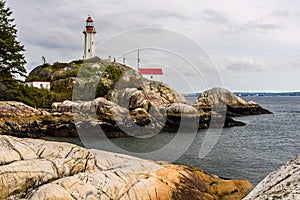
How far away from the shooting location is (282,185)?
305cm

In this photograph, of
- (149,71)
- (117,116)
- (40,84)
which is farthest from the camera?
(149,71)

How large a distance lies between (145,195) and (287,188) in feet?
29.3

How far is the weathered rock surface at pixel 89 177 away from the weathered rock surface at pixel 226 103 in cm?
4125

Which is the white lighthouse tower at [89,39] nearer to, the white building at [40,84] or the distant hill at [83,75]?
the distant hill at [83,75]

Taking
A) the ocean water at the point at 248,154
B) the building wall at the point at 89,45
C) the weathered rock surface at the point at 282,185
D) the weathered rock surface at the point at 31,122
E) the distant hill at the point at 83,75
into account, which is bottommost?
the ocean water at the point at 248,154

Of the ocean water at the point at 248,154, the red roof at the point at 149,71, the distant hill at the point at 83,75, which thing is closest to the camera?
the ocean water at the point at 248,154

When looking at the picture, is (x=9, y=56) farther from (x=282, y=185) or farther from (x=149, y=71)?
(x=282, y=185)

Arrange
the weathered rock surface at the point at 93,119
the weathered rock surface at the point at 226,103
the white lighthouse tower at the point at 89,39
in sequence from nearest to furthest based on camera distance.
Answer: the weathered rock surface at the point at 93,119 → the weathered rock surface at the point at 226,103 → the white lighthouse tower at the point at 89,39

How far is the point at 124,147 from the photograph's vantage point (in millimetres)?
31516

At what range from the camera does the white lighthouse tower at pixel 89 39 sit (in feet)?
225

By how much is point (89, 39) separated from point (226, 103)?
31501 mm

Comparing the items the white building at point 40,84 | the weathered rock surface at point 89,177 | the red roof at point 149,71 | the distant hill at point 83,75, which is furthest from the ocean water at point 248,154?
the white building at point 40,84

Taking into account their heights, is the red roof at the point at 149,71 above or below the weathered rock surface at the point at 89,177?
above

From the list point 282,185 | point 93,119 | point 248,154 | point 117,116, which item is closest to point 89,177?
point 282,185
